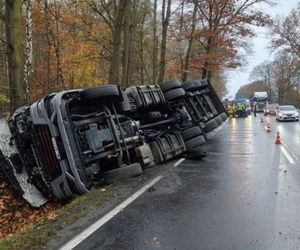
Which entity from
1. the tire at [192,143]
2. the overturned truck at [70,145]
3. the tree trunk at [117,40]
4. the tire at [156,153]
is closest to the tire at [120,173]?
the overturned truck at [70,145]

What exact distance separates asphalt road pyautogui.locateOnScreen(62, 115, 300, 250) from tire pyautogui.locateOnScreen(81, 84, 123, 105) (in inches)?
74.6

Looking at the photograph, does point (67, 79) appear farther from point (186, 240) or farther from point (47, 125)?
point (186, 240)

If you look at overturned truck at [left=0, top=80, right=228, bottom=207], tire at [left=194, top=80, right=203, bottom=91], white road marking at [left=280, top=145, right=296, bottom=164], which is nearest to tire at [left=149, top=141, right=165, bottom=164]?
overturned truck at [left=0, top=80, right=228, bottom=207]

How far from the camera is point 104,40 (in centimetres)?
2542

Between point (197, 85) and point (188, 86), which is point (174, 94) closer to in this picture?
point (188, 86)

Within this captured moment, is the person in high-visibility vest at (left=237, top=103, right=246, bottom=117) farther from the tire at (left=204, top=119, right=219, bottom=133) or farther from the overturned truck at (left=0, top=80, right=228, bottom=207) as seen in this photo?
the overturned truck at (left=0, top=80, right=228, bottom=207)

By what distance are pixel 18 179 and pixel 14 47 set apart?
15.2 feet

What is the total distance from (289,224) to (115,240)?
2.21m

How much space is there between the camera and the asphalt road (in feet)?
15.5

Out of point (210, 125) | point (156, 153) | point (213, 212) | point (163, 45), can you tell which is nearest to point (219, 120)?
point (210, 125)

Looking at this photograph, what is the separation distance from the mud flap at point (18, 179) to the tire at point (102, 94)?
167 centimetres

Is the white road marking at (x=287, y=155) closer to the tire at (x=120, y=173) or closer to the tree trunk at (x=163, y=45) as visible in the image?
the tire at (x=120, y=173)

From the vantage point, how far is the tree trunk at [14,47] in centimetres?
1099

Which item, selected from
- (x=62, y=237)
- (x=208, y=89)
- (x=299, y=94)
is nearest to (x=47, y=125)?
(x=62, y=237)
